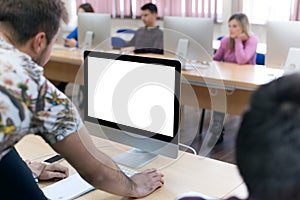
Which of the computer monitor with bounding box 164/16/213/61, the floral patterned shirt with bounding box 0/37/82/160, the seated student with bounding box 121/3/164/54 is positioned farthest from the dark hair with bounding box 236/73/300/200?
the seated student with bounding box 121/3/164/54

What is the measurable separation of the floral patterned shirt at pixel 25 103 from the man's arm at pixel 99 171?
0.07 meters

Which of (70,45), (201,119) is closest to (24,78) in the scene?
(201,119)

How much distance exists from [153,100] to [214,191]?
378 millimetres

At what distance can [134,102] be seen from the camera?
61.4 inches

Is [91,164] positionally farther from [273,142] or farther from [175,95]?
[273,142]

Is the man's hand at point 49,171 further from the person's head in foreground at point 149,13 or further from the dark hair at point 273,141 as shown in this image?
the person's head in foreground at point 149,13

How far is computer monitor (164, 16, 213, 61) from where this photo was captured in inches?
131

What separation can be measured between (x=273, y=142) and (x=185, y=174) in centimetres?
100

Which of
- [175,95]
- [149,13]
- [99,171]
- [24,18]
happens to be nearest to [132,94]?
[175,95]

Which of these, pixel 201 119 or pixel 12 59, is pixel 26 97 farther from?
pixel 201 119

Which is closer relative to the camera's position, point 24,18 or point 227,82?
point 24,18

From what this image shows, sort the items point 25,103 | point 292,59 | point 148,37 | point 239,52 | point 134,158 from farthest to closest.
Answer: point 148,37, point 239,52, point 292,59, point 134,158, point 25,103

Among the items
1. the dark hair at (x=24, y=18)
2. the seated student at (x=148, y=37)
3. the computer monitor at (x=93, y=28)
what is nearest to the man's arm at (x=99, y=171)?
the dark hair at (x=24, y=18)

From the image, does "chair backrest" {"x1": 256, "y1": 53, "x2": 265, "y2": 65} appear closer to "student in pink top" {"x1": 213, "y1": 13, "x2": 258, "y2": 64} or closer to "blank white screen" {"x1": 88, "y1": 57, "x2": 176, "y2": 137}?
"student in pink top" {"x1": 213, "y1": 13, "x2": 258, "y2": 64}
